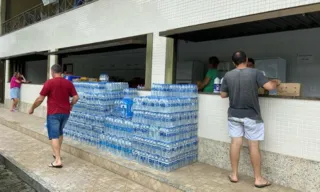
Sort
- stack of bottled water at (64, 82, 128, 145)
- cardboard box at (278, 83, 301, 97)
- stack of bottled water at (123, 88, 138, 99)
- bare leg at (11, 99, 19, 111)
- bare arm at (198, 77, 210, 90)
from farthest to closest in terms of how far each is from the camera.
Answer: bare leg at (11, 99, 19, 111), stack of bottled water at (123, 88, 138, 99), stack of bottled water at (64, 82, 128, 145), bare arm at (198, 77, 210, 90), cardboard box at (278, 83, 301, 97)

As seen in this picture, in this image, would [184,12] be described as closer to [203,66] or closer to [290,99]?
[290,99]

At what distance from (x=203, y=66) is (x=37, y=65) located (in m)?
10.5

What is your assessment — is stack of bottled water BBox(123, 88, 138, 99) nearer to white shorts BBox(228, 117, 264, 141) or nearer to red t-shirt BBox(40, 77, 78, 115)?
red t-shirt BBox(40, 77, 78, 115)

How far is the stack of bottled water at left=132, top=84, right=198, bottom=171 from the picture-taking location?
436 centimetres

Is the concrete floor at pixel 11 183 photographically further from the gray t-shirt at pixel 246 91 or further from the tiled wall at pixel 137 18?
the gray t-shirt at pixel 246 91

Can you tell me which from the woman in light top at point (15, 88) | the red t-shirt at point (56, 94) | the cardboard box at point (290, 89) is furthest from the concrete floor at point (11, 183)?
the woman in light top at point (15, 88)

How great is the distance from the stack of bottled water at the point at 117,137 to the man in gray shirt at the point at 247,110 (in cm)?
188

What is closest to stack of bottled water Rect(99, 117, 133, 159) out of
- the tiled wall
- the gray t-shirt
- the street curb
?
the tiled wall

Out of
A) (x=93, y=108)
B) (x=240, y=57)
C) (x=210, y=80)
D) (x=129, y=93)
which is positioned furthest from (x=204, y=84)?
(x=93, y=108)

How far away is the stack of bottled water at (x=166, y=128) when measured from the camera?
436 cm

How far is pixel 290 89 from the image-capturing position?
13.1 ft

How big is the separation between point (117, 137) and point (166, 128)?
52.2 inches

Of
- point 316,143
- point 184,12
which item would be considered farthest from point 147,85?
point 316,143

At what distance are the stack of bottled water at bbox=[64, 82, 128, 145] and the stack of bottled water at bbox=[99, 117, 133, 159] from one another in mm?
200
